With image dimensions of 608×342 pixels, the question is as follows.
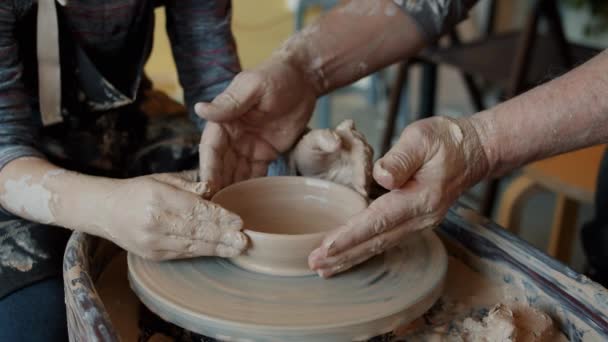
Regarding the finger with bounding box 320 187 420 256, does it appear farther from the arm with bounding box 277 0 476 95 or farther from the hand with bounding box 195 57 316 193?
the arm with bounding box 277 0 476 95

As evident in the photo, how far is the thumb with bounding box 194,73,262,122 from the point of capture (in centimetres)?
131

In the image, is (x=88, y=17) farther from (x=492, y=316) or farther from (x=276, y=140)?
(x=492, y=316)

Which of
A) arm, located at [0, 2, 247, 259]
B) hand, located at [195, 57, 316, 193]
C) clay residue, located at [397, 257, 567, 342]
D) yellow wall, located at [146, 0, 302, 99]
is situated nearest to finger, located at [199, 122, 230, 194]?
hand, located at [195, 57, 316, 193]

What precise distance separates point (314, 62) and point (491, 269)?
2.16 feet

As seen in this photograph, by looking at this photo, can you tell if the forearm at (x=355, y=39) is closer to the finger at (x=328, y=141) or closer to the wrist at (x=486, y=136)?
the finger at (x=328, y=141)

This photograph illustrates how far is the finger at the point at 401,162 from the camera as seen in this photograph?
1.08 m

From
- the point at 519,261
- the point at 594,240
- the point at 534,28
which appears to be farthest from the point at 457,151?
the point at 534,28

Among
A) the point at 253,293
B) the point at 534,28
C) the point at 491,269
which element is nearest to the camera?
the point at 253,293

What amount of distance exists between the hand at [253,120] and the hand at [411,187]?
1.10 feet

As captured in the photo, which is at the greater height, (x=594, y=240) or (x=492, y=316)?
(x=492, y=316)

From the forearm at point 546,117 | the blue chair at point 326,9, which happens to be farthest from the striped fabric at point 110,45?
the blue chair at point 326,9

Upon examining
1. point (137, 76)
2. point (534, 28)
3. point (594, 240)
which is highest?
point (137, 76)

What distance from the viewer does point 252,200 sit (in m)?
1.26

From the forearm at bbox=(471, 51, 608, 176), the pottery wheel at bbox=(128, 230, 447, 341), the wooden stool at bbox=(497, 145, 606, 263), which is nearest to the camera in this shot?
the pottery wheel at bbox=(128, 230, 447, 341)
